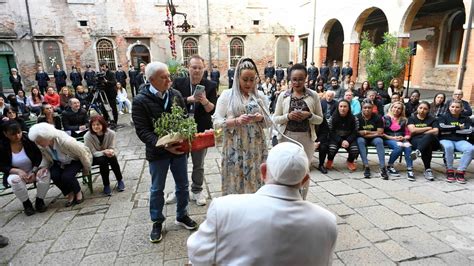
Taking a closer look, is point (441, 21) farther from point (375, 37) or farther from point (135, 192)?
point (135, 192)

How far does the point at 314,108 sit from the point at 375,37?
1834cm

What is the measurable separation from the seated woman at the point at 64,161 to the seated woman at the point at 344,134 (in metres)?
3.56

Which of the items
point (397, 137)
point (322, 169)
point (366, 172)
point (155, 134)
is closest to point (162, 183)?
point (155, 134)

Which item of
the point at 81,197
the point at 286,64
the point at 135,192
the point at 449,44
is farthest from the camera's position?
the point at 286,64

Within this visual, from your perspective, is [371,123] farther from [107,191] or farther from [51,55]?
[51,55]

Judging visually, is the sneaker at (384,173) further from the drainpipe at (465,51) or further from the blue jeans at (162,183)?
the drainpipe at (465,51)

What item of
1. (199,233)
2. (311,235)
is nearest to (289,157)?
(311,235)

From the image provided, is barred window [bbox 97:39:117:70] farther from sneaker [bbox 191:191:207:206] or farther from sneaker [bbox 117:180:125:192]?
sneaker [bbox 191:191:207:206]

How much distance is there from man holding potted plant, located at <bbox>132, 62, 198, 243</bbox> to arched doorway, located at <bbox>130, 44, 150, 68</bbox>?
658 inches

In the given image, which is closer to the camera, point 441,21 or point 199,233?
point 199,233

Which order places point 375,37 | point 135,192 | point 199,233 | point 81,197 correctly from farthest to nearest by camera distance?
1. point 375,37
2. point 135,192
3. point 81,197
4. point 199,233

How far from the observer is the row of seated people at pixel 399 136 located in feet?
13.8

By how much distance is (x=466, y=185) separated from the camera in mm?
3895

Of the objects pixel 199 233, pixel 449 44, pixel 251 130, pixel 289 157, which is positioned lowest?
pixel 199 233
